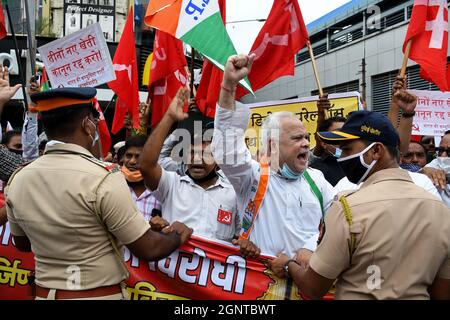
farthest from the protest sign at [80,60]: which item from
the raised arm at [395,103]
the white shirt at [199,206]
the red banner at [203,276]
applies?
the raised arm at [395,103]

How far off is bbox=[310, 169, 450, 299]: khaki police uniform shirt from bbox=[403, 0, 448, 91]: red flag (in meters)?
3.24

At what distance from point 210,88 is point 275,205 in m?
2.32

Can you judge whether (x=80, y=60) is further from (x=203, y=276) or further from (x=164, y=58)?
(x=203, y=276)

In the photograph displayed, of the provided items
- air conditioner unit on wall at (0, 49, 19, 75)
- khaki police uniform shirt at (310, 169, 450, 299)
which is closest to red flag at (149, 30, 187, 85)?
khaki police uniform shirt at (310, 169, 450, 299)

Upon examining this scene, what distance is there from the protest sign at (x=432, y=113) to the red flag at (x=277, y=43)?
1.92 m

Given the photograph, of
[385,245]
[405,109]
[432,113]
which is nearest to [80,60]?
[405,109]

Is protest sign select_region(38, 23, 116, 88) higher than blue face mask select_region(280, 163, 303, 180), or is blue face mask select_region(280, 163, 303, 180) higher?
protest sign select_region(38, 23, 116, 88)

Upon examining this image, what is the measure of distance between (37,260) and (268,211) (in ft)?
4.64

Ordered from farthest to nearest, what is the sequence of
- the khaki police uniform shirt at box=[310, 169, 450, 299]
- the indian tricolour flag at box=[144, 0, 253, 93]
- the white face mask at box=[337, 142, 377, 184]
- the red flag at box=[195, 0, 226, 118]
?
the red flag at box=[195, 0, 226, 118] → the indian tricolour flag at box=[144, 0, 253, 93] → the white face mask at box=[337, 142, 377, 184] → the khaki police uniform shirt at box=[310, 169, 450, 299]

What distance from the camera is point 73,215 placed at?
2137 mm

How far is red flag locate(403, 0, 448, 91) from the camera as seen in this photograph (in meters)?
4.93

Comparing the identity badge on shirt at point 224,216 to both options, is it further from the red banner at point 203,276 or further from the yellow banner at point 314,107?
the yellow banner at point 314,107

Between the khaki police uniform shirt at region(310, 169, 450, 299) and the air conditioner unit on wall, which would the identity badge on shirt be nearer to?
the khaki police uniform shirt at region(310, 169, 450, 299)
